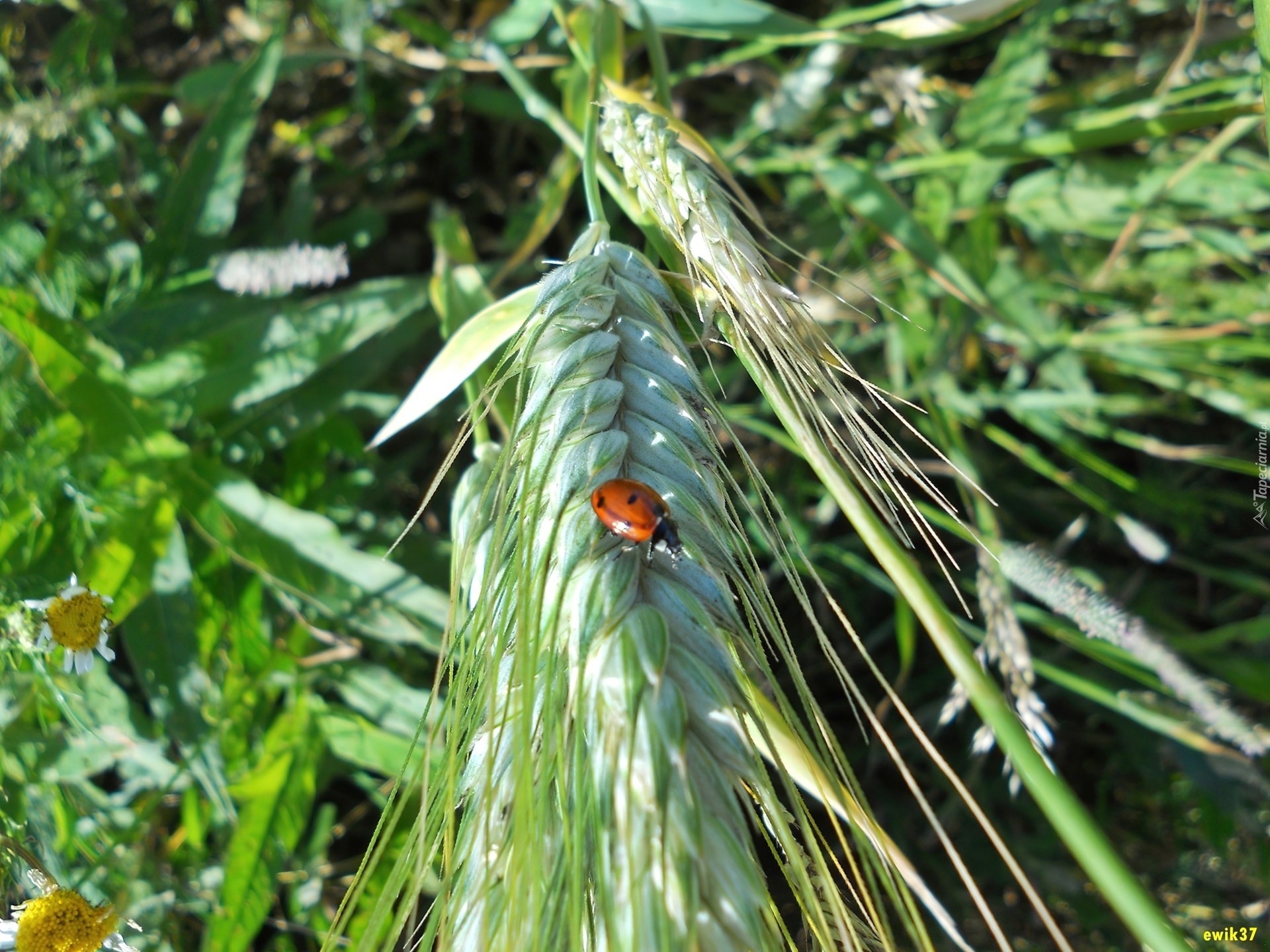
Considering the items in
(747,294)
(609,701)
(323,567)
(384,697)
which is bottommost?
(384,697)

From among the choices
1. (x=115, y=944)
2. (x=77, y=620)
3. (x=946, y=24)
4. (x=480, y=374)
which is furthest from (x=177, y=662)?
(x=946, y=24)

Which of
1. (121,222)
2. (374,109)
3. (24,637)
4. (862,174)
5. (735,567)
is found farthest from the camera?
(374,109)

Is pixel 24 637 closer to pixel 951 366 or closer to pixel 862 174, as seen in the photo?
pixel 862 174

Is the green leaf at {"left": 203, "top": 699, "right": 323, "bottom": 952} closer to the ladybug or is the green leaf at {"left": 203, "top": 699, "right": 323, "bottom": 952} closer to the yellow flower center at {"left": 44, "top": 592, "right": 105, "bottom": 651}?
the yellow flower center at {"left": 44, "top": 592, "right": 105, "bottom": 651}

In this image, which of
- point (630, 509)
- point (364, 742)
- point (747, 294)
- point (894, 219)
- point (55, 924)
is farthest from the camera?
point (894, 219)

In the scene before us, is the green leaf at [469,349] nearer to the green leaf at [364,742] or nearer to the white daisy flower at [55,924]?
the green leaf at [364,742]

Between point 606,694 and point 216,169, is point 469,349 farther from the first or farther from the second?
point 216,169

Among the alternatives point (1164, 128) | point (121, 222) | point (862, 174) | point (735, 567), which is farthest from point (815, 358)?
point (121, 222)
